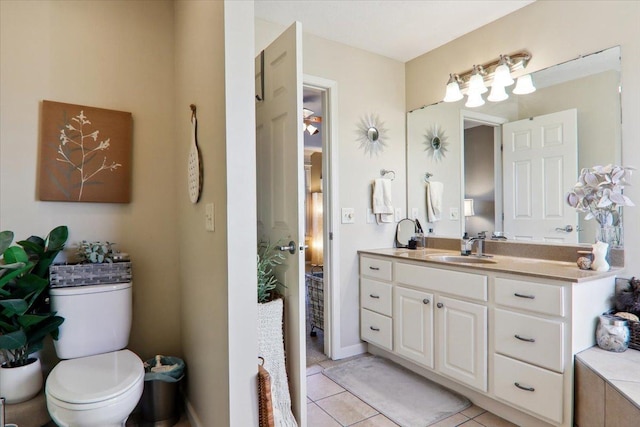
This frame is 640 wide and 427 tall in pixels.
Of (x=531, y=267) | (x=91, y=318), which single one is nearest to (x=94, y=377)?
(x=91, y=318)

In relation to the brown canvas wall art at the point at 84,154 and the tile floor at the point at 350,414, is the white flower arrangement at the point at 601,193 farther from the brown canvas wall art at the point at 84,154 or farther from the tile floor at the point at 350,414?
the brown canvas wall art at the point at 84,154

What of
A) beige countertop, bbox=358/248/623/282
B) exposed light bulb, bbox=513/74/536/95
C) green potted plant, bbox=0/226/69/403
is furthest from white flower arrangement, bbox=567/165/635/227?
green potted plant, bbox=0/226/69/403

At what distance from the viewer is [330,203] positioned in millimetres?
2799

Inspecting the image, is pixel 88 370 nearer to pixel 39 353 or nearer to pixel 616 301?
pixel 39 353

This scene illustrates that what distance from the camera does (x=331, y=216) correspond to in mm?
2797

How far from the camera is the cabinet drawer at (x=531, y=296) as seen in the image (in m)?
1.68

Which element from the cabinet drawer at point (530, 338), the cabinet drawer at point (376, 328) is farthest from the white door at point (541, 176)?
the cabinet drawer at point (376, 328)

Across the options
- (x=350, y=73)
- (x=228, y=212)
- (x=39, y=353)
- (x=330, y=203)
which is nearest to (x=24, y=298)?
(x=39, y=353)

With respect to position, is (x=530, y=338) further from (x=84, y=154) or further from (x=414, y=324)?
(x=84, y=154)

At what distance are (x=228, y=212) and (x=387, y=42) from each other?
7.18 ft

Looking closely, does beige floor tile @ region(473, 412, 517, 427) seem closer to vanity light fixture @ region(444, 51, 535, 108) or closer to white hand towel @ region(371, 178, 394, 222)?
white hand towel @ region(371, 178, 394, 222)

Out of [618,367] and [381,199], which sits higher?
[381,199]

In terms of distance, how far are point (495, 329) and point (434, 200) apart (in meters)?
1.34

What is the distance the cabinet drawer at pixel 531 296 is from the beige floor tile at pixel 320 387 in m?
1.16
